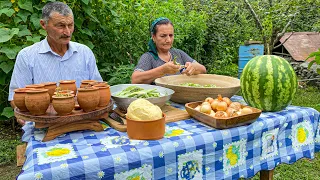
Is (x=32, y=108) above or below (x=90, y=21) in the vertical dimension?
below

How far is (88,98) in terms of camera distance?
1.54 meters

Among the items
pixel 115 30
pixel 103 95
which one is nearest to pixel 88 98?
pixel 103 95

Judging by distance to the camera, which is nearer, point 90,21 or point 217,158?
point 217,158

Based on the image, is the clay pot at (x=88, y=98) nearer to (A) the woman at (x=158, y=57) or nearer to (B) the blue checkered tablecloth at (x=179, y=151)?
(B) the blue checkered tablecloth at (x=179, y=151)

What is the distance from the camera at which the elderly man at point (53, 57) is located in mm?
2238

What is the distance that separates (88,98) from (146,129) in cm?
35

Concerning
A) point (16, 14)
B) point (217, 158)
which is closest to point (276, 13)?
point (16, 14)

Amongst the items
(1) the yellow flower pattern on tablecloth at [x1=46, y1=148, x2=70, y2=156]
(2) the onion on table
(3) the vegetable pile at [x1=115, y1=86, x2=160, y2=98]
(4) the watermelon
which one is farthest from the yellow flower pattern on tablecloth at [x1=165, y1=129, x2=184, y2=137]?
(4) the watermelon

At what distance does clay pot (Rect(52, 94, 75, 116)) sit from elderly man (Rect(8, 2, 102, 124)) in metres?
0.91

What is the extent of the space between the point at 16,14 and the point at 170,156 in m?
2.93

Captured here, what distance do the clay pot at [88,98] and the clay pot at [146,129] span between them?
0.22 m

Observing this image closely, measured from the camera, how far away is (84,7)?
145 inches

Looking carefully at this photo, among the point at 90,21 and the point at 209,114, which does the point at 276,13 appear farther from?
the point at 209,114

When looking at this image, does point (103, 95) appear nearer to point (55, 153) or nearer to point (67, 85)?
point (67, 85)
